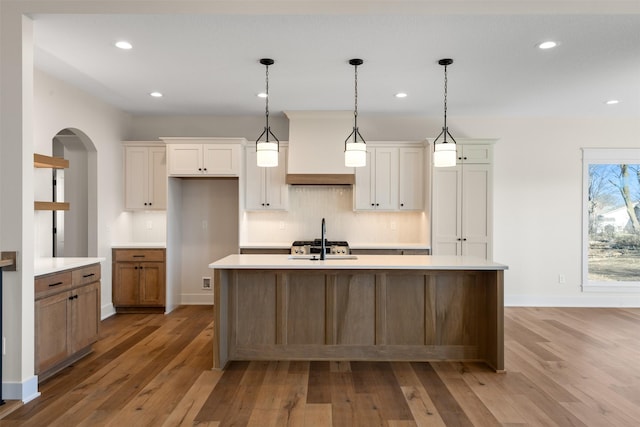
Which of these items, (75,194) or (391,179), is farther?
(391,179)

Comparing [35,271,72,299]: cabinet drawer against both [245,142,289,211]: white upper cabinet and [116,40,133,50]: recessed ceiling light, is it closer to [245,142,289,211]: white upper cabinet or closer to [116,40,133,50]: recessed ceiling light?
[116,40,133,50]: recessed ceiling light

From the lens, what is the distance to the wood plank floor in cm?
266

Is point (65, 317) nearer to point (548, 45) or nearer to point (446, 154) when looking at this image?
point (446, 154)

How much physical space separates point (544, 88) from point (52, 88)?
205 inches

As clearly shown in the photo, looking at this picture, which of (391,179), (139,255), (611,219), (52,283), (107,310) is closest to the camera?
(52,283)

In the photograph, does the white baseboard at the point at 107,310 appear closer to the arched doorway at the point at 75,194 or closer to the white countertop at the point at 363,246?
the arched doorway at the point at 75,194

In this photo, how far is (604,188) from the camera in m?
6.15

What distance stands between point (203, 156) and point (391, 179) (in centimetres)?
251

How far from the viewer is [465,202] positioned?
5504mm

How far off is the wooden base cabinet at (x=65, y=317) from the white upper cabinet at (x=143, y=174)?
6.31ft

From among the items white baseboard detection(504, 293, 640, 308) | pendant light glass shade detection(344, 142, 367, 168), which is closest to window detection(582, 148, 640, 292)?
white baseboard detection(504, 293, 640, 308)

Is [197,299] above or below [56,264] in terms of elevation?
below

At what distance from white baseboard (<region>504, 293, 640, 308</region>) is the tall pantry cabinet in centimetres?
104

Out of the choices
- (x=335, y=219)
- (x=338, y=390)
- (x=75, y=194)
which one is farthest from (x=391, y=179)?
(x=75, y=194)
